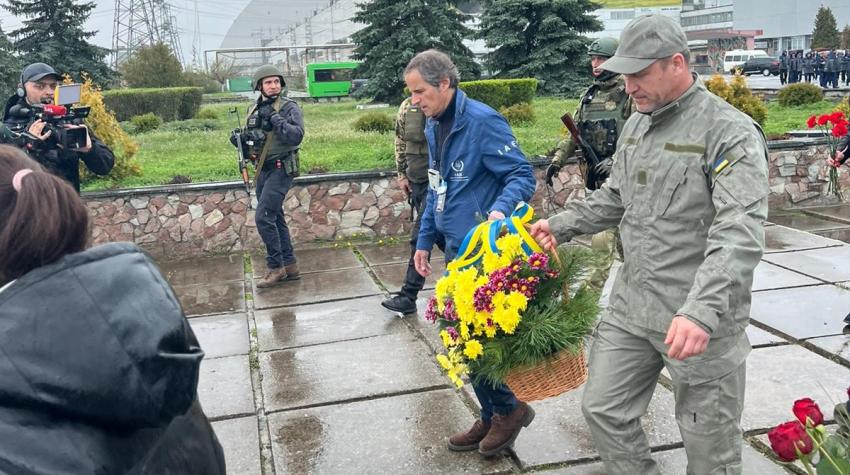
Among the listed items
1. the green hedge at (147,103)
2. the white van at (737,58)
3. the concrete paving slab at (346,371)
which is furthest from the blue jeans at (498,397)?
the white van at (737,58)

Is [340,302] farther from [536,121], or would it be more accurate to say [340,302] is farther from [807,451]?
[536,121]

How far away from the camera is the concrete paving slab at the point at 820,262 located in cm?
693

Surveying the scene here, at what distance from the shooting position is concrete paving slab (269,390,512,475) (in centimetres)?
400

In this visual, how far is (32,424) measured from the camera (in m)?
1.41

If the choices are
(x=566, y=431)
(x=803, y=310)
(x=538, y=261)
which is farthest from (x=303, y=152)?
(x=538, y=261)

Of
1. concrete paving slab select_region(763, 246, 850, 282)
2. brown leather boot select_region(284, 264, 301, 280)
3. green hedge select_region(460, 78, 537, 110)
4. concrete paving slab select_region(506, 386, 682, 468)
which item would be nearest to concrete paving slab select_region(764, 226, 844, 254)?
concrete paving slab select_region(763, 246, 850, 282)

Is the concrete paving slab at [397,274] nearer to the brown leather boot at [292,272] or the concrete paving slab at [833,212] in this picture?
the brown leather boot at [292,272]

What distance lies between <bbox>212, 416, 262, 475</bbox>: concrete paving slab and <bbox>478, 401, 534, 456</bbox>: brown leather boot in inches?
43.3

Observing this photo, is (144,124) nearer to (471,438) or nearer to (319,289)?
(319,289)

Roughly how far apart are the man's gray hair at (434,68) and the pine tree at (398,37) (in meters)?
21.5

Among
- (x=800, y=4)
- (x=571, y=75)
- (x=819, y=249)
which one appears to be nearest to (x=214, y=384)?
(x=819, y=249)

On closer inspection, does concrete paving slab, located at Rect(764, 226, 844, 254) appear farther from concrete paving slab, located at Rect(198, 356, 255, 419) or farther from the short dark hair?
the short dark hair

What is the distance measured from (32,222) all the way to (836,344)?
197 inches

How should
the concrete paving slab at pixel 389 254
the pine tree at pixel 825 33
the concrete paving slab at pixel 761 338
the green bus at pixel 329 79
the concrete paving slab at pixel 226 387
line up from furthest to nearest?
the pine tree at pixel 825 33
the green bus at pixel 329 79
the concrete paving slab at pixel 389 254
the concrete paving slab at pixel 761 338
the concrete paving slab at pixel 226 387
